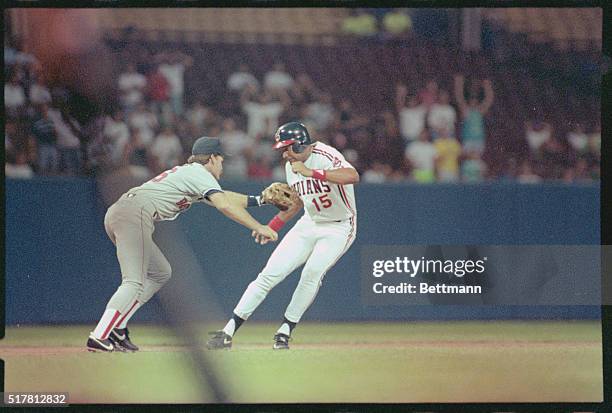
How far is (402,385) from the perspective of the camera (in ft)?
23.0

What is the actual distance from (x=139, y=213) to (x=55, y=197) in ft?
2.04

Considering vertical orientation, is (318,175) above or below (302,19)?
below

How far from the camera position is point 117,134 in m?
7.21

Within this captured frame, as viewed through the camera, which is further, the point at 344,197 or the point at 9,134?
the point at 344,197

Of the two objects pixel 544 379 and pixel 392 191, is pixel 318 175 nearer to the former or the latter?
pixel 392 191

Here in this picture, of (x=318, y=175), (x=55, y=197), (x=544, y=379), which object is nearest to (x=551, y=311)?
(x=544, y=379)

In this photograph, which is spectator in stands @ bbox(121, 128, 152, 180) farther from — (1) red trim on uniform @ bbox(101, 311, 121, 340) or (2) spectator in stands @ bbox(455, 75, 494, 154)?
(2) spectator in stands @ bbox(455, 75, 494, 154)

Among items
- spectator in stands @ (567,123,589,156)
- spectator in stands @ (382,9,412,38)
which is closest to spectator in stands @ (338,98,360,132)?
spectator in stands @ (382,9,412,38)

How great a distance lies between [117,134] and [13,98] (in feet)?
2.18

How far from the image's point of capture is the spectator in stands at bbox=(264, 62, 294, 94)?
7.23 m

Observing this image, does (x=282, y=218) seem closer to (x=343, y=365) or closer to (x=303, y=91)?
(x=303, y=91)

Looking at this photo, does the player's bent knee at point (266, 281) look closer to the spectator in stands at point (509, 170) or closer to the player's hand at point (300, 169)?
the player's hand at point (300, 169)

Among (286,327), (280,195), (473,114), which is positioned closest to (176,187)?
(280,195)

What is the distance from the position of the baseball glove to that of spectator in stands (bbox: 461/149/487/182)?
44.6 inches
